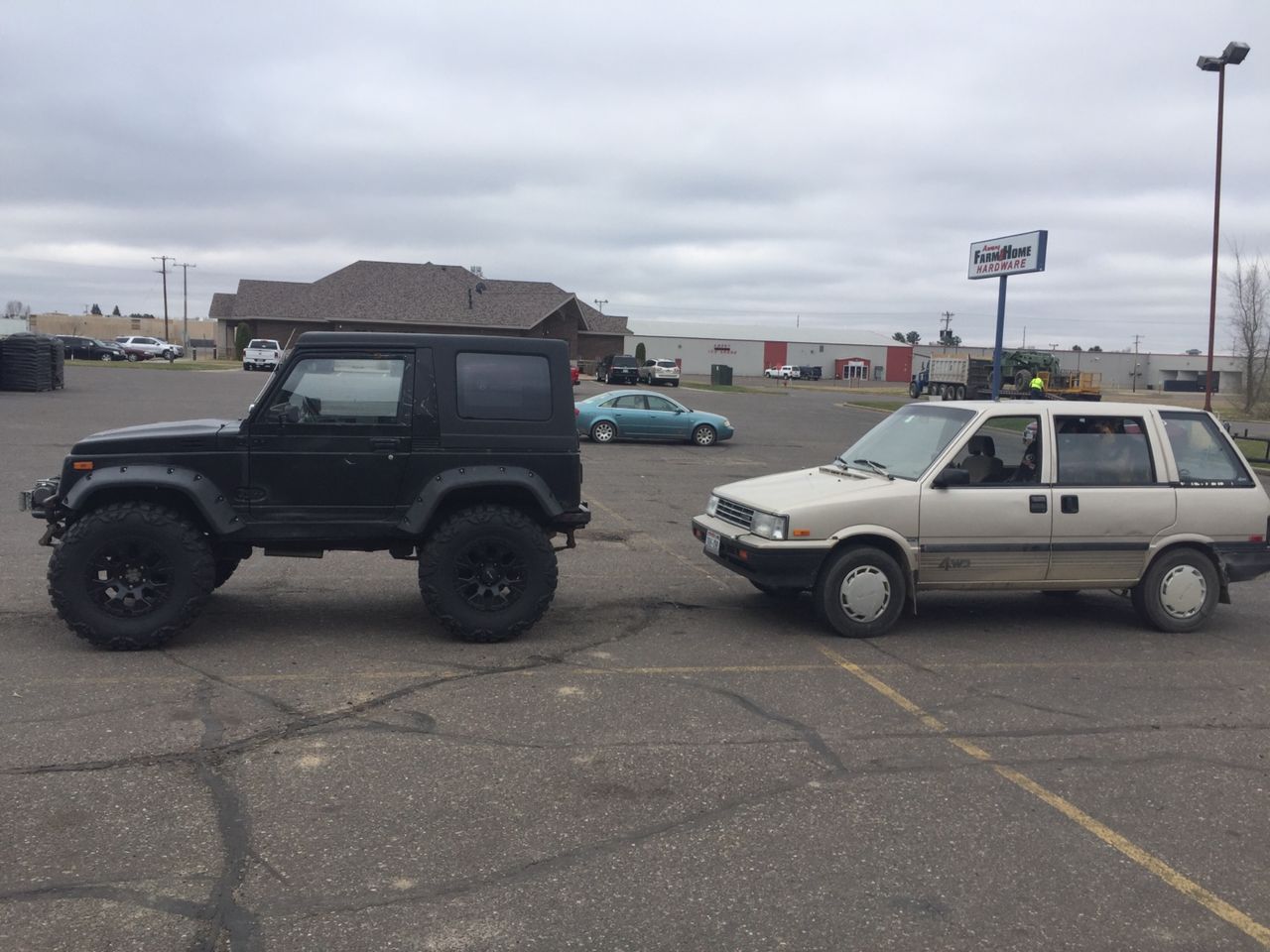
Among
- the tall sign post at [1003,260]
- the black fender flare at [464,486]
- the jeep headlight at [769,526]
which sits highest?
the tall sign post at [1003,260]

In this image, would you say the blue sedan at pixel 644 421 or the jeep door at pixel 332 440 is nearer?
the jeep door at pixel 332 440

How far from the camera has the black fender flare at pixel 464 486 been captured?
692 cm

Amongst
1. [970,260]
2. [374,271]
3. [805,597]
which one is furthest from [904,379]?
[805,597]

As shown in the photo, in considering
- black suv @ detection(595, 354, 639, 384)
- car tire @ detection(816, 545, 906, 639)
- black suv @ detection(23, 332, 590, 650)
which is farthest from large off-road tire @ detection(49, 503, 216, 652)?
black suv @ detection(595, 354, 639, 384)

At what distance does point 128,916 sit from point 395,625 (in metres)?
4.02

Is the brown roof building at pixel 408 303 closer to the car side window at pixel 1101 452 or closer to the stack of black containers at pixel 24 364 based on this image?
the stack of black containers at pixel 24 364

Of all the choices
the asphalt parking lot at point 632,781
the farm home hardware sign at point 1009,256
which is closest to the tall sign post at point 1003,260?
the farm home hardware sign at point 1009,256

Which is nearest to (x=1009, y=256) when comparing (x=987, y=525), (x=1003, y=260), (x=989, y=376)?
(x=1003, y=260)

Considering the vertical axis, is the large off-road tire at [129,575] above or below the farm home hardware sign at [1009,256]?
below

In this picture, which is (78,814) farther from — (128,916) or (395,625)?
(395,625)

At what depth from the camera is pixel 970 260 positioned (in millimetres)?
37438

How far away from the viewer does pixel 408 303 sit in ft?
213

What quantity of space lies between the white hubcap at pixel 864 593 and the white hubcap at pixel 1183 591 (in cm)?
220

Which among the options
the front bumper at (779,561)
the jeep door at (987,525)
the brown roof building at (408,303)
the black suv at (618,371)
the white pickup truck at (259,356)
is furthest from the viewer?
the brown roof building at (408,303)
